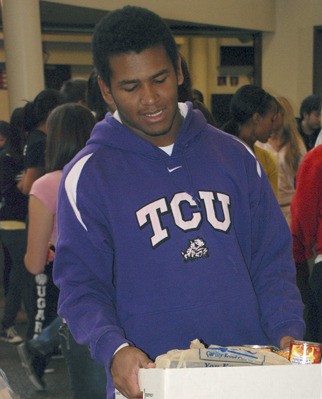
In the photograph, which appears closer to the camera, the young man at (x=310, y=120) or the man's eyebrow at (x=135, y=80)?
the man's eyebrow at (x=135, y=80)

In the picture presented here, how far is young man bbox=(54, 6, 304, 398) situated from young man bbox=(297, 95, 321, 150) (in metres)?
4.67

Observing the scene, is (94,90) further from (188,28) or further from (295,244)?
(188,28)

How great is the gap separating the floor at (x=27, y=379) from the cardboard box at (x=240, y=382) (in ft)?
8.04

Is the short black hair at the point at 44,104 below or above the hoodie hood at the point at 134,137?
below

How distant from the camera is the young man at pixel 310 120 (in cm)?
604

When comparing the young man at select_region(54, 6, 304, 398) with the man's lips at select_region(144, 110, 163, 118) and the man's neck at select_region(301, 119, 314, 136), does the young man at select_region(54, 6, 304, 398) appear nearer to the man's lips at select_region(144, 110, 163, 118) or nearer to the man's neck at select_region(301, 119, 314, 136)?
the man's lips at select_region(144, 110, 163, 118)

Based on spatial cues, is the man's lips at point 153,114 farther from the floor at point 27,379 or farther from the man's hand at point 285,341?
the floor at point 27,379

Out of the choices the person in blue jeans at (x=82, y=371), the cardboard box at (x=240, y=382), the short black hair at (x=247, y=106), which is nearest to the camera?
the cardboard box at (x=240, y=382)

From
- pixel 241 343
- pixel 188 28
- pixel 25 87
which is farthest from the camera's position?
pixel 188 28

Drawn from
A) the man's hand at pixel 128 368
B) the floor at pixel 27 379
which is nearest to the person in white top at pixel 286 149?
the floor at pixel 27 379

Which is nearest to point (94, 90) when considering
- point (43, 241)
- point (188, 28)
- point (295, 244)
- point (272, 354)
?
point (43, 241)

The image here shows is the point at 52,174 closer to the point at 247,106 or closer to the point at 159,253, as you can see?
the point at 247,106

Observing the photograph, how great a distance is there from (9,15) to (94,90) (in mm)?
4554

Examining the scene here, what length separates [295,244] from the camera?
113 inches
